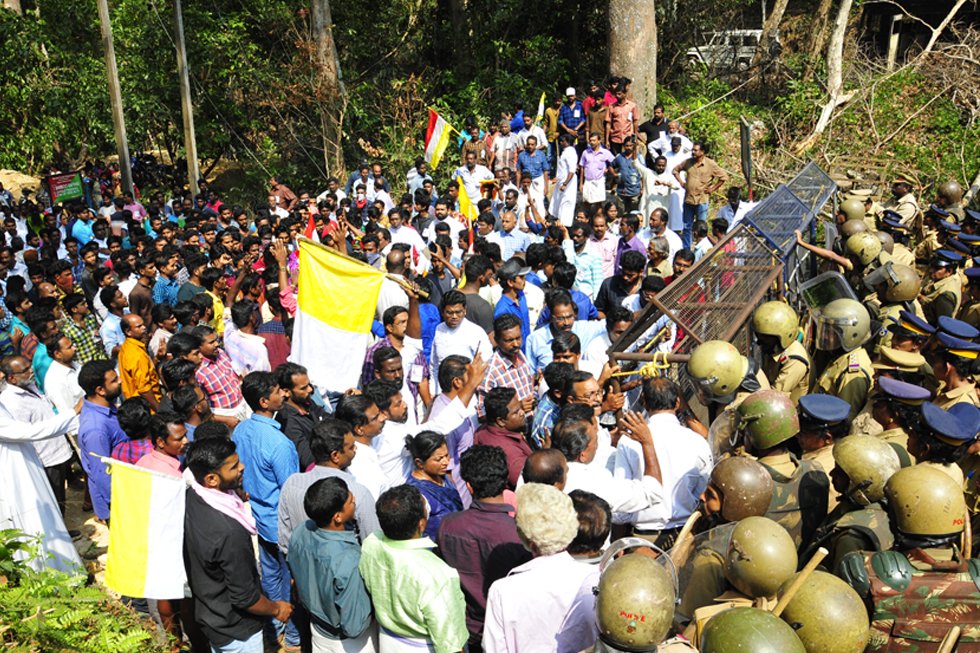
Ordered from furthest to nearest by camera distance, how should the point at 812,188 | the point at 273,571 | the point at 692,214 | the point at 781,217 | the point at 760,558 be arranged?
the point at 692,214 → the point at 812,188 → the point at 781,217 → the point at 273,571 → the point at 760,558

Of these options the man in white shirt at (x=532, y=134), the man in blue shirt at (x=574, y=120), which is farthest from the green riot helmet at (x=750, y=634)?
the man in blue shirt at (x=574, y=120)

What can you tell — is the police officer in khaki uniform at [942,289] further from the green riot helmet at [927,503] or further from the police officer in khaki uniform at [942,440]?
the green riot helmet at [927,503]

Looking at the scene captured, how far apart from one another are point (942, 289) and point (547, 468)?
5.36m

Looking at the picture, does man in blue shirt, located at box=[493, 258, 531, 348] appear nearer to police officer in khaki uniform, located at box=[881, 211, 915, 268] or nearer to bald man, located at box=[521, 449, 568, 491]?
bald man, located at box=[521, 449, 568, 491]

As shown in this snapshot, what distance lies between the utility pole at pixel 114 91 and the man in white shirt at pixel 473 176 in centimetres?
724

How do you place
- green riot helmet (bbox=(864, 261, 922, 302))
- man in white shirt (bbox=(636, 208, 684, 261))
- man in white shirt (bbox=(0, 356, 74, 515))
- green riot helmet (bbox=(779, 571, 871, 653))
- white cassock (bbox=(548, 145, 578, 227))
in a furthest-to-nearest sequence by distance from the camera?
white cassock (bbox=(548, 145, 578, 227)) < man in white shirt (bbox=(636, 208, 684, 261)) < green riot helmet (bbox=(864, 261, 922, 302)) < man in white shirt (bbox=(0, 356, 74, 515)) < green riot helmet (bbox=(779, 571, 871, 653))

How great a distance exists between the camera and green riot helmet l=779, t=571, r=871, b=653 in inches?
128

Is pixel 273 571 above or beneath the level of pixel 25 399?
beneath

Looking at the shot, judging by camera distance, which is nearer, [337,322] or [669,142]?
[337,322]

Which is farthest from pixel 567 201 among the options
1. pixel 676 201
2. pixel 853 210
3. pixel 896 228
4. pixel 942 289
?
pixel 942 289

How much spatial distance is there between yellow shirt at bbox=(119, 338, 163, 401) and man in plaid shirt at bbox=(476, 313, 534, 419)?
300cm

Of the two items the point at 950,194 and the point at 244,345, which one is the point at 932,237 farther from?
the point at 244,345

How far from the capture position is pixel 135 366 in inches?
275

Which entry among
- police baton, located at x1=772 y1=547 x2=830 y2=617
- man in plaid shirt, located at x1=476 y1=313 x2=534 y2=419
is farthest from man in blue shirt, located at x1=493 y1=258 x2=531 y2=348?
police baton, located at x1=772 y1=547 x2=830 y2=617
